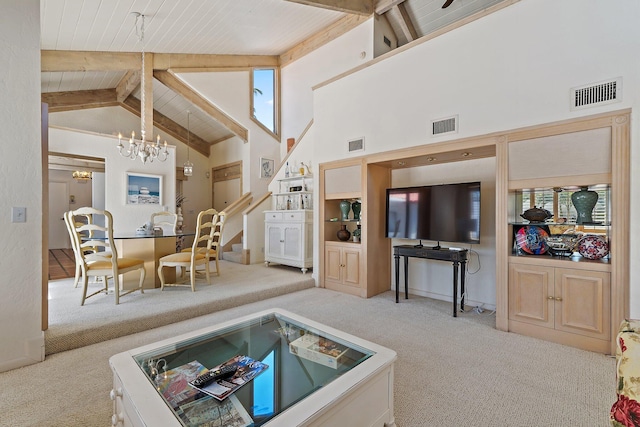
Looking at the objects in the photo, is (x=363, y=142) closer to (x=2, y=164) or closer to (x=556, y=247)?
(x=556, y=247)

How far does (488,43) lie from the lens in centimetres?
312

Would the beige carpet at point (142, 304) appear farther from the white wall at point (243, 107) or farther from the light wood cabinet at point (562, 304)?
the white wall at point (243, 107)

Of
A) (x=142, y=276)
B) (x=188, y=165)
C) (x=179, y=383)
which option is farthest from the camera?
(x=188, y=165)

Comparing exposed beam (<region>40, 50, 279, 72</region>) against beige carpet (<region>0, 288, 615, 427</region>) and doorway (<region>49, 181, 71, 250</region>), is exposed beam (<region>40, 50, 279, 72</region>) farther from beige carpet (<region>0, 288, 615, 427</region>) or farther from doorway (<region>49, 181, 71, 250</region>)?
beige carpet (<region>0, 288, 615, 427</region>)

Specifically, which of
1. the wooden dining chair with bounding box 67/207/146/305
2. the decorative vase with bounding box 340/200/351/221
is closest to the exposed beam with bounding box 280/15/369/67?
the decorative vase with bounding box 340/200/351/221

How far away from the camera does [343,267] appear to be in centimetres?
455

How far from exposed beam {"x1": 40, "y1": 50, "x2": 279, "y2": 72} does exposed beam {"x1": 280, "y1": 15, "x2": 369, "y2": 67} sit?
2.13ft

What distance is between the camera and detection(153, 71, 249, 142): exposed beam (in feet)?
22.5

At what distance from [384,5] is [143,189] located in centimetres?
653

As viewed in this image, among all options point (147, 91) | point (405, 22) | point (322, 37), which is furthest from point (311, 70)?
point (147, 91)

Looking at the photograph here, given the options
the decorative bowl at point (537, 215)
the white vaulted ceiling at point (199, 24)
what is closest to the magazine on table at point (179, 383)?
the decorative bowl at point (537, 215)

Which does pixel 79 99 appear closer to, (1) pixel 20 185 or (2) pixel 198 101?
(2) pixel 198 101

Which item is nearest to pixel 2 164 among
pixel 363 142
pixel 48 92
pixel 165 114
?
pixel 363 142

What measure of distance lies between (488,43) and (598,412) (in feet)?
10.8
